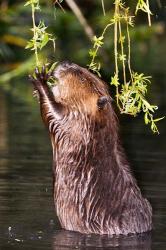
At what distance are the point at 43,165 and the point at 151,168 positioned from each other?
1.00 metres

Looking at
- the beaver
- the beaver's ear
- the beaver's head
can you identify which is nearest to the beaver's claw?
the beaver

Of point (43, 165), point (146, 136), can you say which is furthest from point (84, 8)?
point (43, 165)

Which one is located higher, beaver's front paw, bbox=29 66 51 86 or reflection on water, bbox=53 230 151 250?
beaver's front paw, bbox=29 66 51 86

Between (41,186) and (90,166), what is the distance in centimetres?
150

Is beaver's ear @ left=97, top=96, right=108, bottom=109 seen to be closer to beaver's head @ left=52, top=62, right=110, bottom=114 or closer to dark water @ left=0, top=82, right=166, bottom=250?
beaver's head @ left=52, top=62, right=110, bottom=114

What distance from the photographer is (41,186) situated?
8.62 m

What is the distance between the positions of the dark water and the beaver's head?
2.74ft

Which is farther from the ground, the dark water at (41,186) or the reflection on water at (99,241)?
the dark water at (41,186)

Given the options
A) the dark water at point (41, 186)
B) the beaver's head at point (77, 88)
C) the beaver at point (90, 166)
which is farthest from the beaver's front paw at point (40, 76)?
the dark water at point (41, 186)

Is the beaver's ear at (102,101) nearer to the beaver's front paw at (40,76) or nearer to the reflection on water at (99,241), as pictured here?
the beaver's front paw at (40,76)

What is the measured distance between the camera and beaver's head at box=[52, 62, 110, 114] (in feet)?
23.9

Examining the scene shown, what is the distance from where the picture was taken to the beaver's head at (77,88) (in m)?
7.29

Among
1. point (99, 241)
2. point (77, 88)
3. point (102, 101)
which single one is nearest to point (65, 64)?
point (77, 88)

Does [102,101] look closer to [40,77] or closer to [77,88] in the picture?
[77,88]
